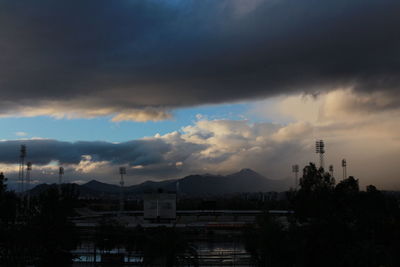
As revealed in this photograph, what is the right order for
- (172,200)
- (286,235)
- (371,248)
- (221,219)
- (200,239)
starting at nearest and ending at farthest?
(371,248) → (286,235) → (200,239) → (172,200) → (221,219)

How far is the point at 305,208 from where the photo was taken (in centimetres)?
3219

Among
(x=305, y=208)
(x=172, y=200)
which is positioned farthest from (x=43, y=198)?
(x=172, y=200)

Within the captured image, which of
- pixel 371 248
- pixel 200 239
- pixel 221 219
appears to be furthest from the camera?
pixel 221 219

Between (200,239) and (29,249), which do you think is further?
(200,239)

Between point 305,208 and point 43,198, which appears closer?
point 43,198

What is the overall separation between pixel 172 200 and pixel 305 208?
69358mm

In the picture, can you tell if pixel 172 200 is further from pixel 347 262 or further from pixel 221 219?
pixel 347 262

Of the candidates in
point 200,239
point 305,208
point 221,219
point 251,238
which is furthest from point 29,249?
point 221,219

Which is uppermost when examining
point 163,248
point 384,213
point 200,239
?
point 384,213

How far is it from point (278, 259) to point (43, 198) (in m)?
16.6

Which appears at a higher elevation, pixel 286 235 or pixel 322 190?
pixel 322 190

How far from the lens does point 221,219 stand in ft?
411

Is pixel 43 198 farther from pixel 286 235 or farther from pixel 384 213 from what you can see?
pixel 384 213

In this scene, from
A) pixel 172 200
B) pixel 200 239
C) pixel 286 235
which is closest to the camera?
pixel 286 235
